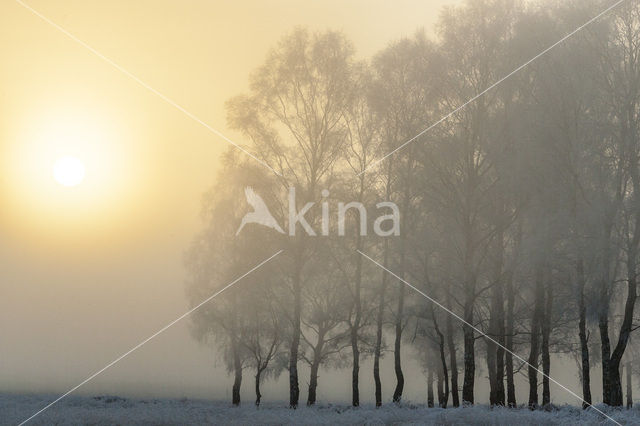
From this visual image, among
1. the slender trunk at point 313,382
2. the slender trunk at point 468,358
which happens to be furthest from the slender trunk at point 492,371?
the slender trunk at point 313,382

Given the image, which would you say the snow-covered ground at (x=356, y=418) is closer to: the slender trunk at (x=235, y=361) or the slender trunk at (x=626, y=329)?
the slender trunk at (x=626, y=329)

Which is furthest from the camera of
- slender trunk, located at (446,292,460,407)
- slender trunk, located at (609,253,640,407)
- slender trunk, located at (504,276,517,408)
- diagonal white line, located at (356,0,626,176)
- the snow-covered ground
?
slender trunk, located at (504,276,517,408)

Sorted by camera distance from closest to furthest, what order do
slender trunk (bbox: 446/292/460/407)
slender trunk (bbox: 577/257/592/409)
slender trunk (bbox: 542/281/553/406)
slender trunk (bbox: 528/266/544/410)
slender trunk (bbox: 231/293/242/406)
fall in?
slender trunk (bbox: 577/257/592/409) < slender trunk (bbox: 528/266/544/410) < slender trunk (bbox: 542/281/553/406) < slender trunk (bbox: 446/292/460/407) < slender trunk (bbox: 231/293/242/406)

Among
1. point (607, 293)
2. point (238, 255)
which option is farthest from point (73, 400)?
point (607, 293)

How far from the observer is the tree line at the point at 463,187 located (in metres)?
22.7

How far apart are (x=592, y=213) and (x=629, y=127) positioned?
3449 millimetres

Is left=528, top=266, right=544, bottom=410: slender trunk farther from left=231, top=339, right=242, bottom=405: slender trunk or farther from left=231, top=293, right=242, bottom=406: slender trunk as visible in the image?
left=231, top=339, right=242, bottom=405: slender trunk

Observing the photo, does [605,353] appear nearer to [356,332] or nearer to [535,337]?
[535,337]

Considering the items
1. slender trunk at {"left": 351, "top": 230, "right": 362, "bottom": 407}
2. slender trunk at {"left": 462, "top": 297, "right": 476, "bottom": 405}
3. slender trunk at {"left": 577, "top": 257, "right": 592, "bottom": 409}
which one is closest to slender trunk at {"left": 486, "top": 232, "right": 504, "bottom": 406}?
slender trunk at {"left": 462, "top": 297, "right": 476, "bottom": 405}

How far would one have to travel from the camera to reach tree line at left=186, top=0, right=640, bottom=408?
2269cm

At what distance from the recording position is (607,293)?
71.7ft

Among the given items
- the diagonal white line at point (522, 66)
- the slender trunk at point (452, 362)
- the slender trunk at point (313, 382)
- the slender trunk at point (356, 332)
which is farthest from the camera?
the slender trunk at point (313, 382)

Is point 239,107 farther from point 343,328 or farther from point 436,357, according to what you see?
point 436,357

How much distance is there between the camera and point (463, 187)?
24.6m
